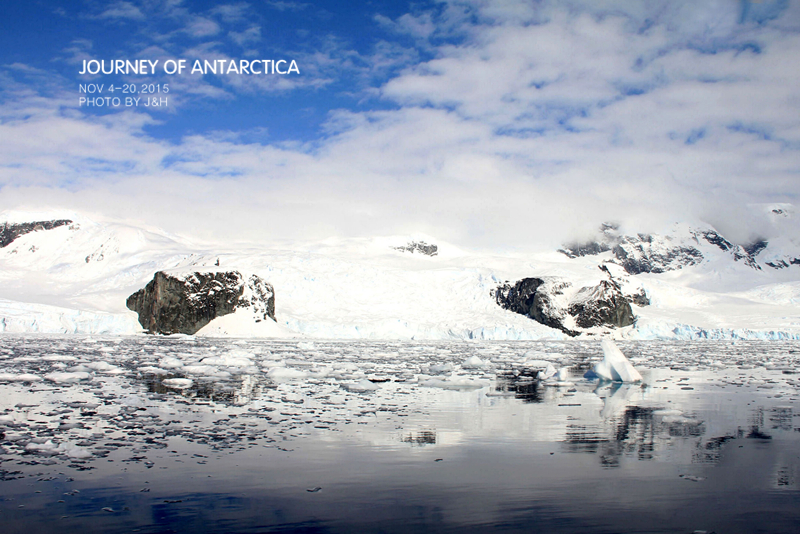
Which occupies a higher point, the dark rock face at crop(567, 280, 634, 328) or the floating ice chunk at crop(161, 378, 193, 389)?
the dark rock face at crop(567, 280, 634, 328)

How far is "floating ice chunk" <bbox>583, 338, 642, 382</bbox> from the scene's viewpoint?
14.4m

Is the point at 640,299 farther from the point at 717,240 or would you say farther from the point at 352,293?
the point at 717,240

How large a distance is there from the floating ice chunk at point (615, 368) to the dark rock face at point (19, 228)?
289 ft

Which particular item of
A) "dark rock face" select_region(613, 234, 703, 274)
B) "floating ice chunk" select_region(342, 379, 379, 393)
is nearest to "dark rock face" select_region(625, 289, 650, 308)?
"floating ice chunk" select_region(342, 379, 379, 393)

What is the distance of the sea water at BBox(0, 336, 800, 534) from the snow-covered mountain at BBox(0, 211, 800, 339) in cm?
3767

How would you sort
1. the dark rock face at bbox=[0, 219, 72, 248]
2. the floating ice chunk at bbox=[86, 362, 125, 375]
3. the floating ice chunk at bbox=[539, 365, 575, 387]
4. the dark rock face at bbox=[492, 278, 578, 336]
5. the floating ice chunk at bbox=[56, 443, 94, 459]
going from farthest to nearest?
the dark rock face at bbox=[0, 219, 72, 248], the dark rock face at bbox=[492, 278, 578, 336], the floating ice chunk at bbox=[86, 362, 125, 375], the floating ice chunk at bbox=[539, 365, 575, 387], the floating ice chunk at bbox=[56, 443, 94, 459]

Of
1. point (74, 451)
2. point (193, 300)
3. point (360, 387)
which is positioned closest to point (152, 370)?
point (360, 387)

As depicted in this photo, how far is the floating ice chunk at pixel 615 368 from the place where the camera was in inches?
565

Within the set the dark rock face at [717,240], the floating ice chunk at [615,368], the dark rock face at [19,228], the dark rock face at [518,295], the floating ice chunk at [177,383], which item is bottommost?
the floating ice chunk at [177,383]

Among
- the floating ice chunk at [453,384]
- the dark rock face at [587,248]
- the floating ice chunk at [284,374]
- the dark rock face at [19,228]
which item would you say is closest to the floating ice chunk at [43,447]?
the floating ice chunk at [284,374]

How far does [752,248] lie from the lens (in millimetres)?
151250

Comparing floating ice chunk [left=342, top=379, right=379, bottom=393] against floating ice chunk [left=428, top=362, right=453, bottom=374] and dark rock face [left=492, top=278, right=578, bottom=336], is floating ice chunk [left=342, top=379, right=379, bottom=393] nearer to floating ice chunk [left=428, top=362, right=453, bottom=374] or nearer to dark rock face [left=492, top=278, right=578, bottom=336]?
floating ice chunk [left=428, top=362, right=453, bottom=374]

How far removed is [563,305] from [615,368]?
49.0 meters

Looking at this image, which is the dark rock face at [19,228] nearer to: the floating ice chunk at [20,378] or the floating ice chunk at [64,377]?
the floating ice chunk at [20,378]
